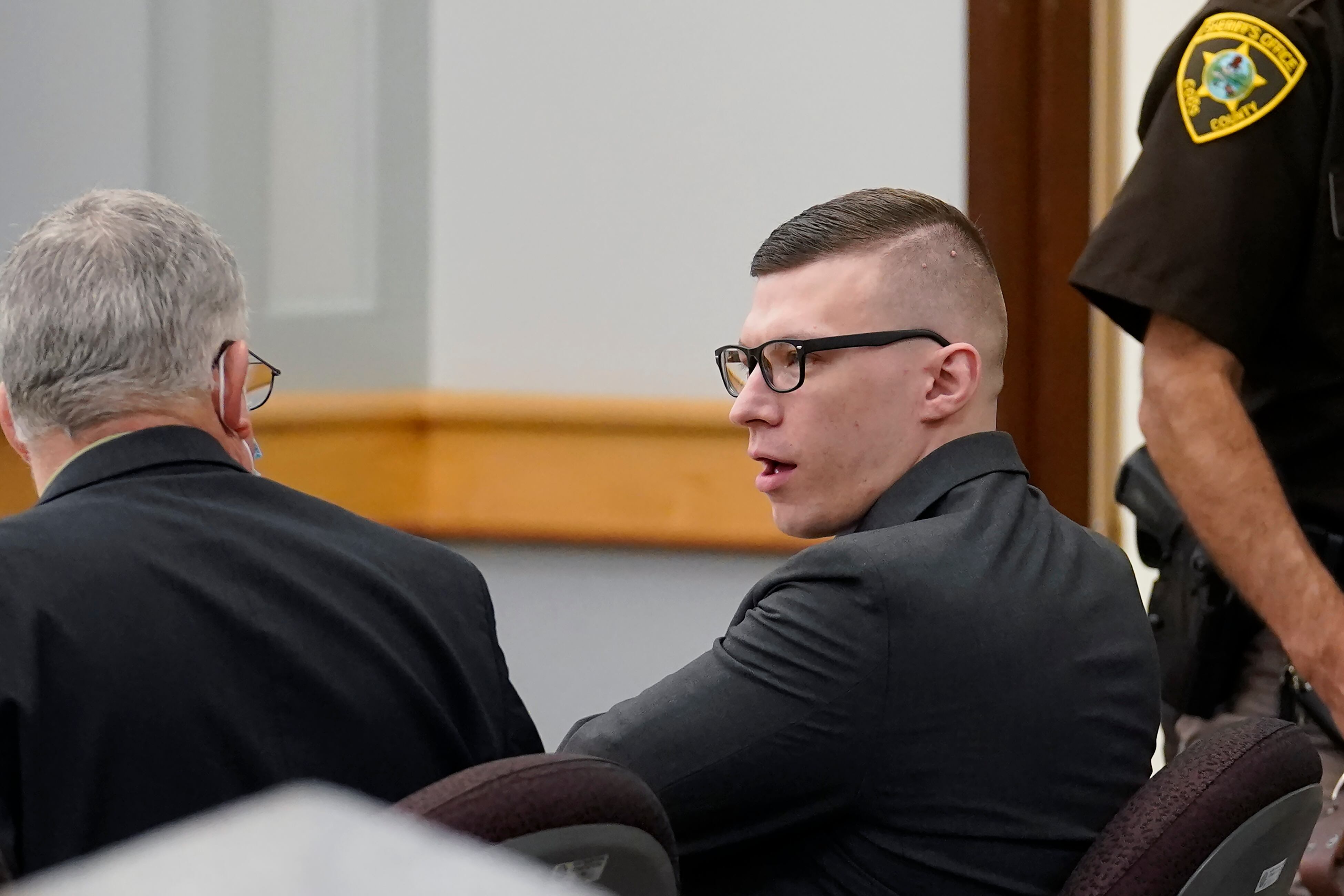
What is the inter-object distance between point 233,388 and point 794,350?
43 cm

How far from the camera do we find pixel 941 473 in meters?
1.08

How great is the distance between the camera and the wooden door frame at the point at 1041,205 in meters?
2.38

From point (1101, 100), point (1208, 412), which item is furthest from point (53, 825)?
point (1101, 100)

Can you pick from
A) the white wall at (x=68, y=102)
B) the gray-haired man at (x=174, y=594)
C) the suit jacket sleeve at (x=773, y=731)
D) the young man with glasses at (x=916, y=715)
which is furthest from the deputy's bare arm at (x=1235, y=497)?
the white wall at (x=68, y=102)

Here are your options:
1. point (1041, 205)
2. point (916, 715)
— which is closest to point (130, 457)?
point (916, 715)

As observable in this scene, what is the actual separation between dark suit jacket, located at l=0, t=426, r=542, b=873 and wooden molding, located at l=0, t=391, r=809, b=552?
1303 mm

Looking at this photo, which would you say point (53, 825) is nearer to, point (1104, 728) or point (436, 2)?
point (1104, 728)

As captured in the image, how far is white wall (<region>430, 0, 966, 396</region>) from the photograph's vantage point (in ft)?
7.81

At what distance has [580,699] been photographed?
2521mm

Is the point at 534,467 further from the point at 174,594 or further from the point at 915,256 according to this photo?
the point at 174,594

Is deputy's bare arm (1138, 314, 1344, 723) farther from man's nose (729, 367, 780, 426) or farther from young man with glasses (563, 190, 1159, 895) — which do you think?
man's nose (729, 367, 780, 426)

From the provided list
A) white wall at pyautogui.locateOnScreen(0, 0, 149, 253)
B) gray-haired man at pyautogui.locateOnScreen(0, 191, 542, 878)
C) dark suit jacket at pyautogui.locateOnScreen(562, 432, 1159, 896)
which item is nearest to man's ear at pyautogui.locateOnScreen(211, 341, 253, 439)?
gray-haired man at pyautogui.locateOnScreen(0, 191, 542, 878)

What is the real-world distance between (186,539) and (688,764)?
0.37 m

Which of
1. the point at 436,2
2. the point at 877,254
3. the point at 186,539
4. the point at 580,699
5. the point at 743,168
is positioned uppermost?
the point at 436,2
